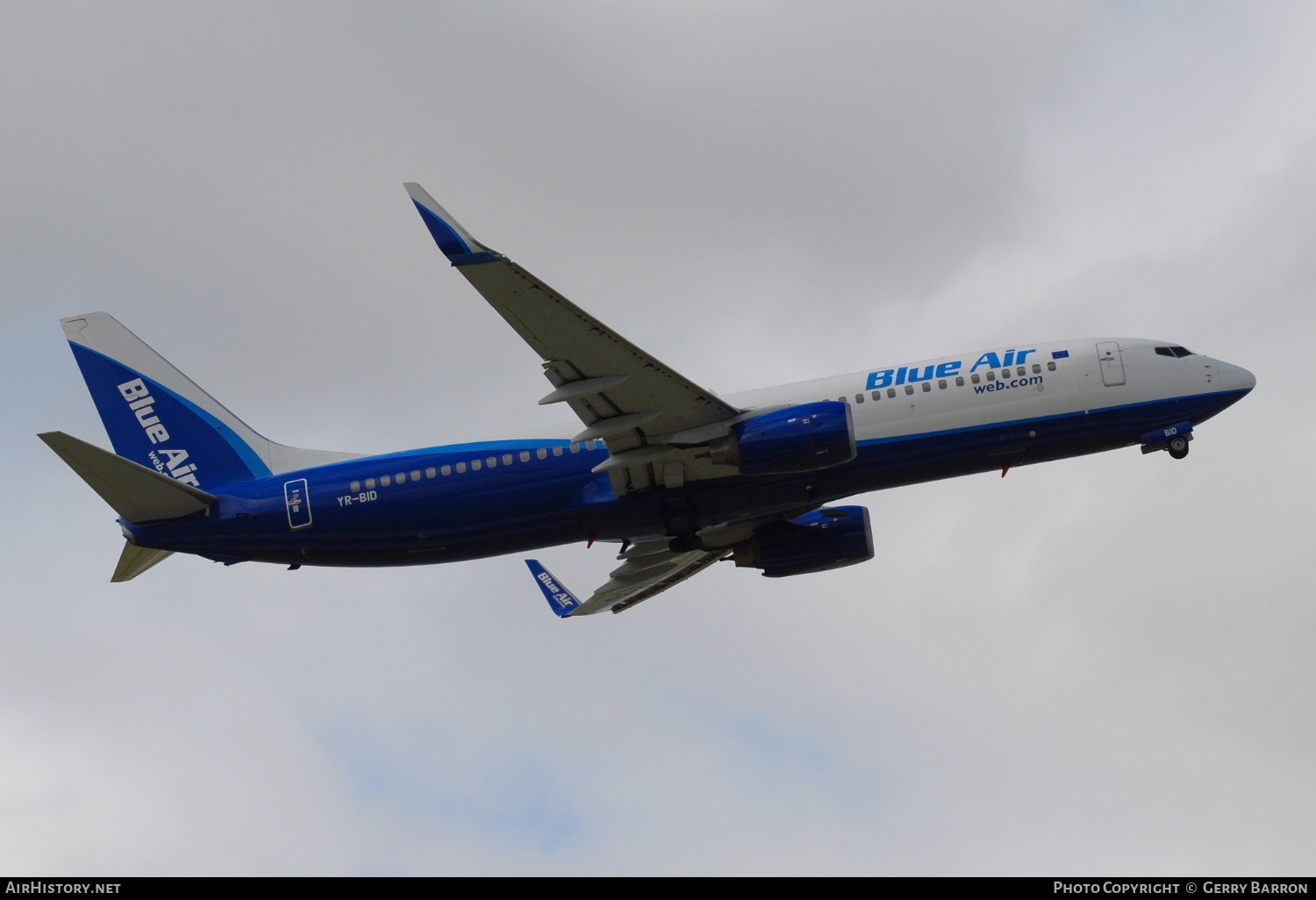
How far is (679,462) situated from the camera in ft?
131

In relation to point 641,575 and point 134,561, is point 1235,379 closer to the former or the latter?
point 641,575

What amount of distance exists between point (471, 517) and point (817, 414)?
11.0m

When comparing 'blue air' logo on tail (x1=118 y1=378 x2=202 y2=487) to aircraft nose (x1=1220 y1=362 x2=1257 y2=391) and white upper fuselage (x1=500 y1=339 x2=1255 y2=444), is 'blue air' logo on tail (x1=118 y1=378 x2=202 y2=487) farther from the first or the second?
aircraft nose (x1=1220 y1=362 x2=1257 y2=391)

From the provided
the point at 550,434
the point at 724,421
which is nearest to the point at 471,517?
the point at 550,434

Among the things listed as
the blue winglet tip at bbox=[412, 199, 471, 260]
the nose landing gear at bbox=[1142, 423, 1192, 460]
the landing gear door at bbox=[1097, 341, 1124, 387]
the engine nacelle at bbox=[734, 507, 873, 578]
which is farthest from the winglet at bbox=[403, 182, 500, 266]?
the nose landing gear at bbox=[1142, 423, 1192, 460]

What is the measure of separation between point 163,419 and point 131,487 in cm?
519

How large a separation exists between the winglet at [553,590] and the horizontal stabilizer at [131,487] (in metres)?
13.4

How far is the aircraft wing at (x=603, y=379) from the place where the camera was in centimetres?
3259

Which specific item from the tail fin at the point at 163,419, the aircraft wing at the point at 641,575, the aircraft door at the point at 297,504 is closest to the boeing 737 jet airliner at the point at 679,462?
the aircraft door at the point at 297,504

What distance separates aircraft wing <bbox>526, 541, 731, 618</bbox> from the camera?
48.8 metres
